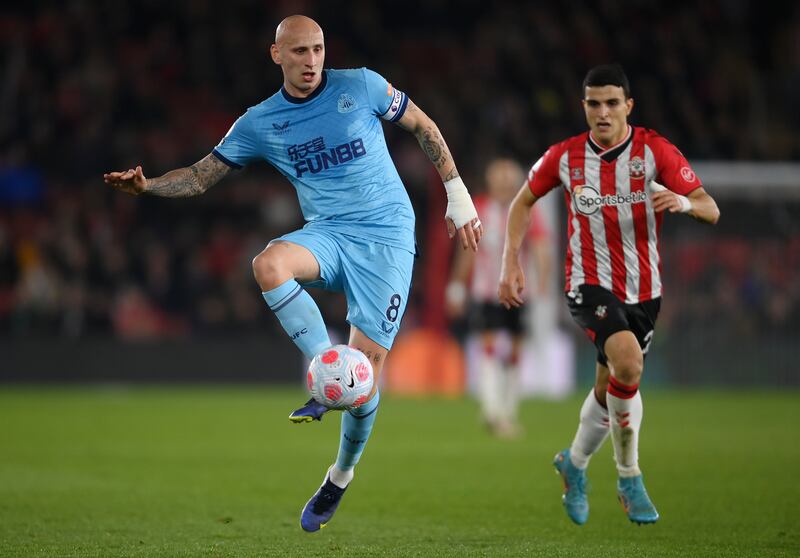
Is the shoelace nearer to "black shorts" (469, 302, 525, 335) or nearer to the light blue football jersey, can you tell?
the light blue football jersey

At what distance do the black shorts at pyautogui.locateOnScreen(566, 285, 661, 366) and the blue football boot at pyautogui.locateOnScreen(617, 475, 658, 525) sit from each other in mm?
643

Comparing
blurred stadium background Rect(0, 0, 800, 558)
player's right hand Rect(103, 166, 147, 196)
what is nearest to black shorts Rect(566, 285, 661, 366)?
blurred stadium background Rect(0, 0, 800, 558)

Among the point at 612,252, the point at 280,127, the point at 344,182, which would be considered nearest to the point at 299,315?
the point at 344,182

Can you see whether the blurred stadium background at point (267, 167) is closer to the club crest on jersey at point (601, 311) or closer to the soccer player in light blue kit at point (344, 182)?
the club crest on jersey at point (601, 311)

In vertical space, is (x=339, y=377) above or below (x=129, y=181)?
below

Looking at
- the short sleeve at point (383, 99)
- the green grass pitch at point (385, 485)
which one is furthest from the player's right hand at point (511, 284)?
the green grass pitch at point (385, 485)

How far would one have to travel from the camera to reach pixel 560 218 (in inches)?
687

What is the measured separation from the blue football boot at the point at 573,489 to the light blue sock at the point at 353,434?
112 centimetres

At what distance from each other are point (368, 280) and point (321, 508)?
1151mm

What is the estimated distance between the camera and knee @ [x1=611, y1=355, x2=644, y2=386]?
6324 mm

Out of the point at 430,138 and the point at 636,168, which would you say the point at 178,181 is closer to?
the point at 430,138

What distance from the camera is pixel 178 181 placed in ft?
20.8

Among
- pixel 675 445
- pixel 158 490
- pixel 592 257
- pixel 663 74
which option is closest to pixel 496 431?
pixel 675 445

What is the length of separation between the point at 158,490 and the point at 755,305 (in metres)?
11.0
